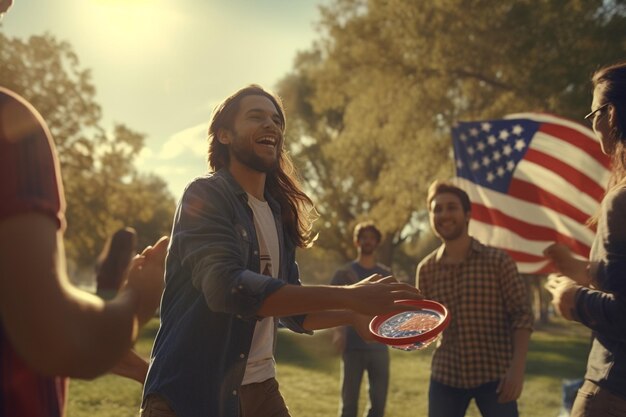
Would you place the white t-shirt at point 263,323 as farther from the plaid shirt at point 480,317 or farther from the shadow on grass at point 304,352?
the shadow on grass at point 304,352

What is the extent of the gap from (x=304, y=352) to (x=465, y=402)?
1559 cm

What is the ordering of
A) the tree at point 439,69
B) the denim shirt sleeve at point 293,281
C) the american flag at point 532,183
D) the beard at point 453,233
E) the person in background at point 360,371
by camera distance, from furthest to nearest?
the tree at point 439,69, the american flag at point 532,183, the person in background at point 360,371, the beard at point 453,233, the denim shirt sleeve at point 293,281

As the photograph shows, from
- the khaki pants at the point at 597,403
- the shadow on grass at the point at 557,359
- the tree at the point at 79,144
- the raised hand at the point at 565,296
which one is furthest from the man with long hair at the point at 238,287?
the tree at the point at 79,144

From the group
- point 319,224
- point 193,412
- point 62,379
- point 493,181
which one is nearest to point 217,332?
point 193,412

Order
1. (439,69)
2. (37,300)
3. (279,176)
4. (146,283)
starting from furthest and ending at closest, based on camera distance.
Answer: (439,69), (279,176), (146,283), (37,300)

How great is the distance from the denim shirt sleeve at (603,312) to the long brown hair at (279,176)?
4.37 ft

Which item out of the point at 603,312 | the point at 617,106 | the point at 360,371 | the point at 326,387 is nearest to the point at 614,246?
the point at 603,312

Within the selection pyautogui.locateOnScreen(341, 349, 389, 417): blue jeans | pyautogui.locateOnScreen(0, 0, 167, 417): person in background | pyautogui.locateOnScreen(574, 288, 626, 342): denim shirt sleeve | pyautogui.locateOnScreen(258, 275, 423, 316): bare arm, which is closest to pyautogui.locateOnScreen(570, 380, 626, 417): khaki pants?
pyautogui.locateOnScreen(574, 288, 626, 342): denim shirt sleeve

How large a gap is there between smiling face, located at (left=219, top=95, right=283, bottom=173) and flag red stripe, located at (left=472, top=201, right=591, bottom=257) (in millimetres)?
5656

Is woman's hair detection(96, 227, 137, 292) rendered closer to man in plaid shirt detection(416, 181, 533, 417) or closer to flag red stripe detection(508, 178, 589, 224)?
man in plaid shirt detection(416, 181, 533, 417)

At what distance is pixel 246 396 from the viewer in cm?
304

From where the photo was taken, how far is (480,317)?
5090 mm

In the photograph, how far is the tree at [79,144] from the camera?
2641 cm

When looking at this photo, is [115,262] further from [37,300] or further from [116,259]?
[37,300]
